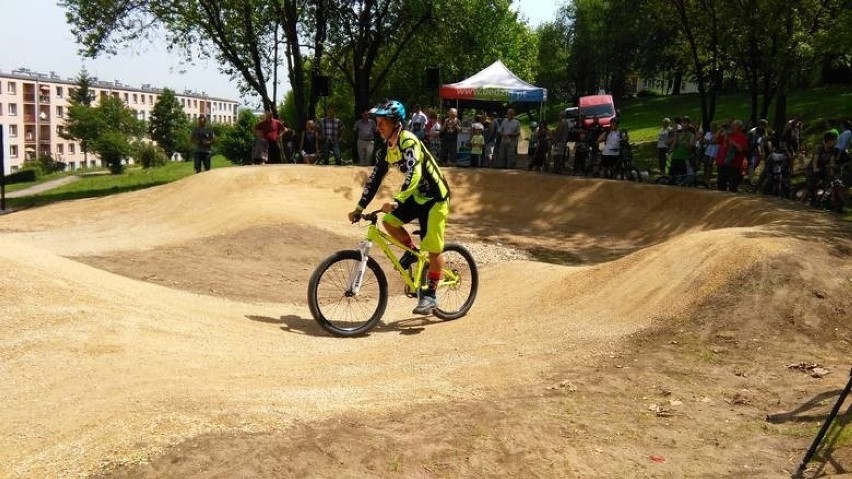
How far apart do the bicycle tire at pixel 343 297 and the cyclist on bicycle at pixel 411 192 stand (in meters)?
0.46

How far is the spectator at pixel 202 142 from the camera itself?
1977 cm

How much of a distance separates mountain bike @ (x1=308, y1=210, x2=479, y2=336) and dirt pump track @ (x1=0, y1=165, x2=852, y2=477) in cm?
28

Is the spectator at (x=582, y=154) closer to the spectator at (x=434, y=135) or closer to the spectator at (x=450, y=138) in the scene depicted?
the spectator at (x=450, y=138)

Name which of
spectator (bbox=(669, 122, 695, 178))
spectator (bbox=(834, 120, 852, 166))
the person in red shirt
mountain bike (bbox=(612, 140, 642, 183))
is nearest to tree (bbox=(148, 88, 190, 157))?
mountain bike (bbox=(612, 140, 642, 183))

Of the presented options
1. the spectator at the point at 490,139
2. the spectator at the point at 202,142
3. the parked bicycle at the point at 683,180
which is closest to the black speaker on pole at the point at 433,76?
the spectator at the point at 490,139

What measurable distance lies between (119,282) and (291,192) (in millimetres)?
8449

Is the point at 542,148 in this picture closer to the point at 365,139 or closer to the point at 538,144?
the point at 538,144

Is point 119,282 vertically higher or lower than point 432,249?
lower

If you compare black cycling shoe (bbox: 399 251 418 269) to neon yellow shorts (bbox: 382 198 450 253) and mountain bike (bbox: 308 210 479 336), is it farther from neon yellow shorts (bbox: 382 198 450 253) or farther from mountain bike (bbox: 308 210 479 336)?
neon yellow shorts (bbox: 382 198 450 253)

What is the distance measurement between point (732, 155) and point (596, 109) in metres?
16.1

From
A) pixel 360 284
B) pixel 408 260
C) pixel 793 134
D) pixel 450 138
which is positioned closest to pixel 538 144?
pixel 450 138

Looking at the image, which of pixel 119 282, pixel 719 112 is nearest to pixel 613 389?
pixel 119 282

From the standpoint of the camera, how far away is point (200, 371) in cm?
534

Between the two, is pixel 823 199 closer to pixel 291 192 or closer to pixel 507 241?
pixel 507 241
